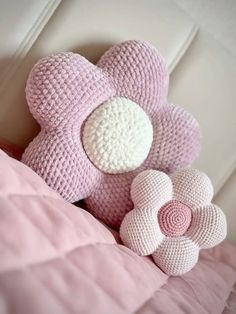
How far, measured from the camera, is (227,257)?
111 cm

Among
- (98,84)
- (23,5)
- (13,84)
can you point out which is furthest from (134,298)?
(23,5)

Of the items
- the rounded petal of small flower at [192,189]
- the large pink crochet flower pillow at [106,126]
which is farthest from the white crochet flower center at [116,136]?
the rounded petal of small flower at [192,189]

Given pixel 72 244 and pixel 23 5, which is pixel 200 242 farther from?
pixel 23 5

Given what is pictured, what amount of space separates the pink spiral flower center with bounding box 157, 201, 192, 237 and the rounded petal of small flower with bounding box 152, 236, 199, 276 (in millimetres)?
18

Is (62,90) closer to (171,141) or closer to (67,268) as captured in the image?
(171,141)

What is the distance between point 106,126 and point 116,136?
0.10 feet

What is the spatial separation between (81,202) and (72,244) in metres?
0.35

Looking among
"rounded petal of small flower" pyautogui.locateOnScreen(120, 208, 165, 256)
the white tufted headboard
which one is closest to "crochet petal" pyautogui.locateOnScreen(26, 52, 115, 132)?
the white tufted headboard

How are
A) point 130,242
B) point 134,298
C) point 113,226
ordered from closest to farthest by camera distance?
point 134,298 < point 130,242 < point 113,226

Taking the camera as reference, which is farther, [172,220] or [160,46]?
[160,46]

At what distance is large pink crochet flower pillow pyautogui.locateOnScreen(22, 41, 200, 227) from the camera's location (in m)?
0.90

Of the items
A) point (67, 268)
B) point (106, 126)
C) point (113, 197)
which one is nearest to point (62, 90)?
point (106, 126)

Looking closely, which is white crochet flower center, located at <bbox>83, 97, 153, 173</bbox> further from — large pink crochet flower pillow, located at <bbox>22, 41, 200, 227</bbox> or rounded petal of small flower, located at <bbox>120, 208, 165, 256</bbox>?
rounded petal of small flower, located at <bbox>120, 208, 165, 256</bbox>

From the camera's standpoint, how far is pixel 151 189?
0.89m
